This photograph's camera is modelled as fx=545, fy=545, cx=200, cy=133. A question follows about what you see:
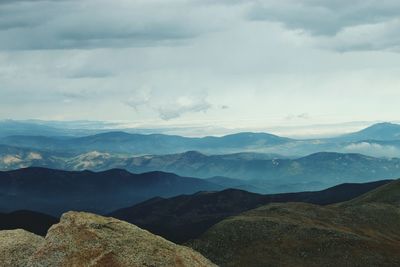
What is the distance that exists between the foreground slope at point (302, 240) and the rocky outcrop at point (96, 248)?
58.7m

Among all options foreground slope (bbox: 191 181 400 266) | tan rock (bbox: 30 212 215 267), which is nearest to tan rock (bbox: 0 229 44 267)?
tan rock (bbox: 30 212 215 267)

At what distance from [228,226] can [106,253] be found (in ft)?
284

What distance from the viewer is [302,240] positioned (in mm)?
147125

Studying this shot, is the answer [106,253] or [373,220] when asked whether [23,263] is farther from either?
[373,220]

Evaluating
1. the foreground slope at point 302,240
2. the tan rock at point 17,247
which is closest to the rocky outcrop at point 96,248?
the tan rock at point 17,247

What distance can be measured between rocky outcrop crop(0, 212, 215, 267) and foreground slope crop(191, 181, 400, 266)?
193ft

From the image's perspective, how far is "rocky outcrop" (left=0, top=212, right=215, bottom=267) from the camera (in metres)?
75.6

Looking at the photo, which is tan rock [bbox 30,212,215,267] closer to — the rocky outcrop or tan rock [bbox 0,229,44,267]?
the rocky outcrop

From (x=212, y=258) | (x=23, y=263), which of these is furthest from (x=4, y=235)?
(x=212, y=258)

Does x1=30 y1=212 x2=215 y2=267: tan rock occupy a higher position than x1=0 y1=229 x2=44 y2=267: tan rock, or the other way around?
x1=30 y1=212 x2=215 y2=267: tan rock

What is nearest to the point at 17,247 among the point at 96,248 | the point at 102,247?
the point at 96,248

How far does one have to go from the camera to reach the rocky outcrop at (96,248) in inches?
2975

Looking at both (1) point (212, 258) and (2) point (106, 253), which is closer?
(2) point (106, 253)

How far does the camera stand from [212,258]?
140500 millimetres
